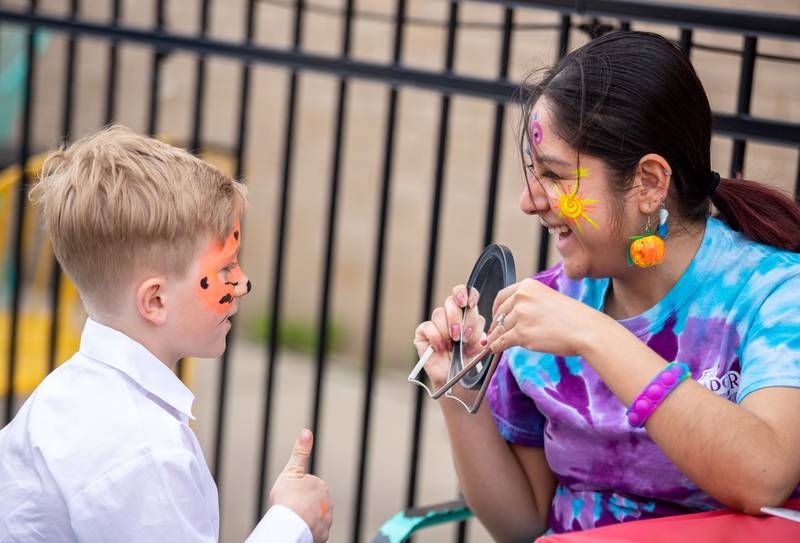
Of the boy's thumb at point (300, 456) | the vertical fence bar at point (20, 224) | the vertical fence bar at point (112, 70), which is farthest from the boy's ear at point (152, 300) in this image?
the vertical fence bar at point (20, 224)

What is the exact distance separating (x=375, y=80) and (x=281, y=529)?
1.25 m

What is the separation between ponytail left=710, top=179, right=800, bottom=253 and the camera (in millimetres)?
1730

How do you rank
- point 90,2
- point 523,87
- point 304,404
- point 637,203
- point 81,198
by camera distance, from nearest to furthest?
point 81,198
point 637,203
point 523,87
point 304,404
point 90,2

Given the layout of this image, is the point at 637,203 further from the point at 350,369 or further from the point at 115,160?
the point at 350,369

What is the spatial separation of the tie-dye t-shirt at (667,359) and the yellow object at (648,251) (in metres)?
0.08

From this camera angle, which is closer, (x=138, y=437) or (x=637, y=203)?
(x=138, y=437)

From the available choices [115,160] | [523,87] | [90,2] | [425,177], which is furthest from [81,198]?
[90,2]

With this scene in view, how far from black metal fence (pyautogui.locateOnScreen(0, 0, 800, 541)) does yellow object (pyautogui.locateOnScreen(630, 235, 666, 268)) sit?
0.44 meters

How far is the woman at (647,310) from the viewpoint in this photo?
4.87ft

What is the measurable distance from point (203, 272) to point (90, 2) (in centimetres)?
595

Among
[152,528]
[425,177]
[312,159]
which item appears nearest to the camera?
[152,528]

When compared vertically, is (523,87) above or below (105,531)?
above

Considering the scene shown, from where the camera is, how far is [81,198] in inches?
61.2

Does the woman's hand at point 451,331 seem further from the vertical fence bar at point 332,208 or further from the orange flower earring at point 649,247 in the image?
the vertical fence bar at point 332,208
